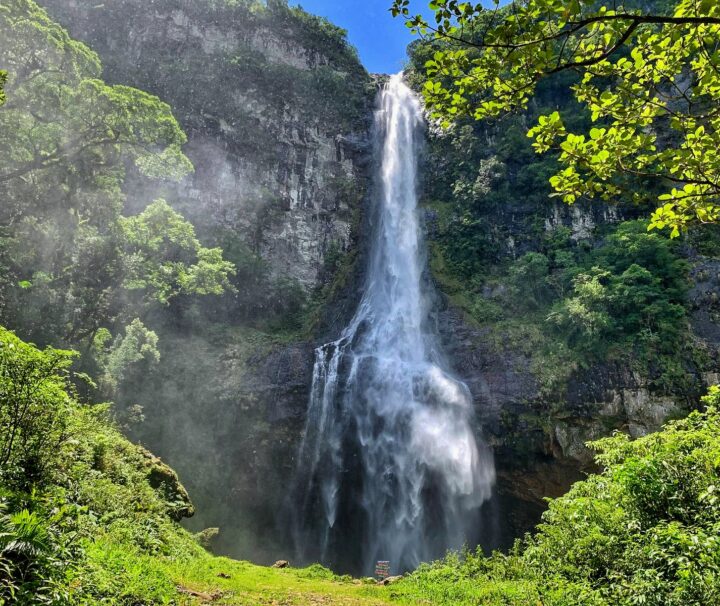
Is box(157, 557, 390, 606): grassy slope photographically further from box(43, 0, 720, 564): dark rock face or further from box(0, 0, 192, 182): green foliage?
box(0, 0, 192, 182): green foliage

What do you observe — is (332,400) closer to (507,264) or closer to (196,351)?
(196,351)

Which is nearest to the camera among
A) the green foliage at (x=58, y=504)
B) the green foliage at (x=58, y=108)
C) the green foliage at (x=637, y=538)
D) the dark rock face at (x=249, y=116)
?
the green foliage at (x=58, y=504)

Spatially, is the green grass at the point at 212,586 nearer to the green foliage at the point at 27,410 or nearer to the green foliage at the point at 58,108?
the green foliage at the point at 27,410

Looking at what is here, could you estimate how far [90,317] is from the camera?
16.6 m

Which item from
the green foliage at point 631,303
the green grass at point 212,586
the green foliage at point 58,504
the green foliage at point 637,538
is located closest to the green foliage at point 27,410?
the green foliage at point 58,504

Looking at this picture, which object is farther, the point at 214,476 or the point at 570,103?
the point at 570,103

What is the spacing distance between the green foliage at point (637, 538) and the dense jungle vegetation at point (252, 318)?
0.03 metres

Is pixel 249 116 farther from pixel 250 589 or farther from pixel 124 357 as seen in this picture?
pixel 250 589

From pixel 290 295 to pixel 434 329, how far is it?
845cm

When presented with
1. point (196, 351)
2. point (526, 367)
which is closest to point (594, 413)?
point (526, 367)

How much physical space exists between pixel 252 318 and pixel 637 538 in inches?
859

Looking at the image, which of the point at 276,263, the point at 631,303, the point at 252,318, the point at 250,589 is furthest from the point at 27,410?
the point at 276,263

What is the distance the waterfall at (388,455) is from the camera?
1731cm

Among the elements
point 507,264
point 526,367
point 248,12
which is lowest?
point 526,367
